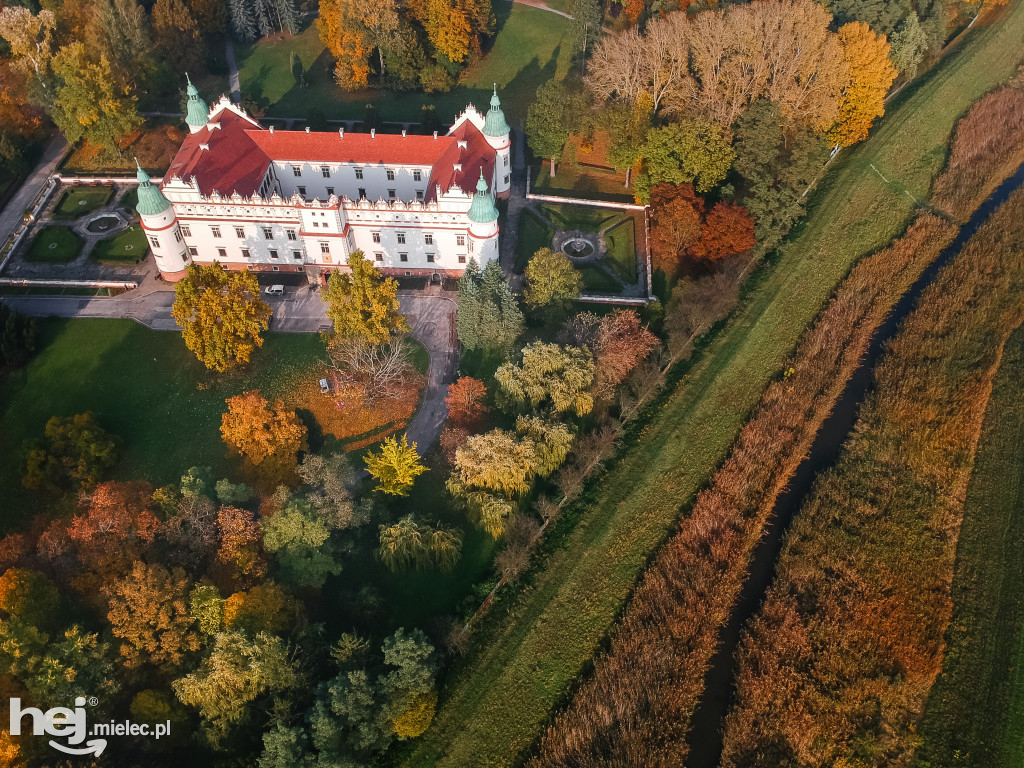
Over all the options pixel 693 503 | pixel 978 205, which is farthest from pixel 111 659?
pixel 978 205

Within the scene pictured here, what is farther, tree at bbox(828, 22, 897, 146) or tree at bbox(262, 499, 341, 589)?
tree at bbox(828, 22, 897, 146)

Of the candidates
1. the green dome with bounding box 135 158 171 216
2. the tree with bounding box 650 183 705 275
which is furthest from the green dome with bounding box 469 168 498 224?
the green dome with bounding box 135 158 171 216

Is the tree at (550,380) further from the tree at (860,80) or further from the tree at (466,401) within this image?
the tree at (860,80)

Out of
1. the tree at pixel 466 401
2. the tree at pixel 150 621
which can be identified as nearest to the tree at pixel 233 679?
the tree at pixel 150 621

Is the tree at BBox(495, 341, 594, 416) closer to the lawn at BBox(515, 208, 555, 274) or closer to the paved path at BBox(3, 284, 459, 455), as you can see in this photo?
the paved path at BBox(3, 284, 459, 455)

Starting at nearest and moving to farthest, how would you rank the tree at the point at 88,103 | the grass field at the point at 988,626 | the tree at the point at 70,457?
the grass field at the point at 988,626, the tree at the point at 70,457, the tree at the point at 88,103

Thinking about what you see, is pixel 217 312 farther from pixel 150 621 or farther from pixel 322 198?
pixel 150 621
